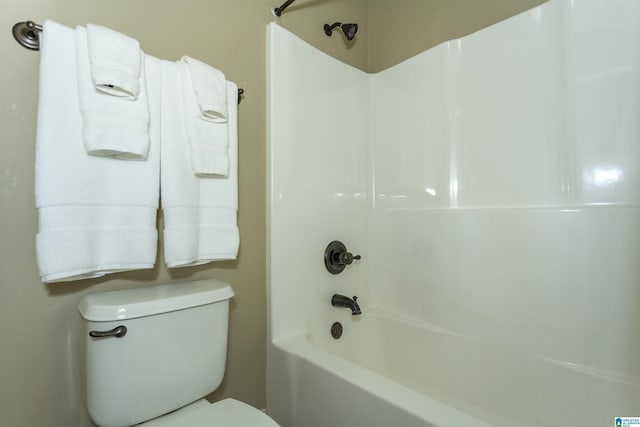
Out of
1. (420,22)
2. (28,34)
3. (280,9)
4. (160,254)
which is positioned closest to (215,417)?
(160,254)

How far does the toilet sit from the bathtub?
0.27m

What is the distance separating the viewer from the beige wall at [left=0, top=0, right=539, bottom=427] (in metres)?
0.86

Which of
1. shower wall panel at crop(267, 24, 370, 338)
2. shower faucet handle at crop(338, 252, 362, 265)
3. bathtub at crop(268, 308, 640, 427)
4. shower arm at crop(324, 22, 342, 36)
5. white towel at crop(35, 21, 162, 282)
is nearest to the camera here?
white towel at crop(35, 21, 162, 282)

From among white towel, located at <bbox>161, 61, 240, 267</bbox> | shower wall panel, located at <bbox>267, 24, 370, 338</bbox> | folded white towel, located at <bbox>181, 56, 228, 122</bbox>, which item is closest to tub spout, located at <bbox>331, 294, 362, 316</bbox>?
shower wall panel, located at <bbox>267, 24, 370, 338</bbox>

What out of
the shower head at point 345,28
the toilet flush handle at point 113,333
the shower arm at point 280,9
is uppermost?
the shower head at point 345,28

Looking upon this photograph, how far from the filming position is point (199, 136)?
1112 mm

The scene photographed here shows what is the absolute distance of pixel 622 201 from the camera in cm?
110

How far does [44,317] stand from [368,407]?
40.7 inches

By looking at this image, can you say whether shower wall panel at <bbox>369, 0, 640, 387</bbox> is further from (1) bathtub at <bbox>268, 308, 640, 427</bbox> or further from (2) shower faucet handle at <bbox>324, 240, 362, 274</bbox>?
(2) shower faucet handle at <bbox>324, 240, 362, 274</bbox>

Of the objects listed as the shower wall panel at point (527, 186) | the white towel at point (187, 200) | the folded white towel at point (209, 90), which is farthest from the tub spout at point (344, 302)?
the folded white towel at point (209, 90)

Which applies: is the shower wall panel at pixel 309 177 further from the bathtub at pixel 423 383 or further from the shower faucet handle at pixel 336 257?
the bathtub at pixel 423 383

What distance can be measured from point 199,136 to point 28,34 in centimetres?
53

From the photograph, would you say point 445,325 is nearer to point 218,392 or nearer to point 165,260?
point 218,392

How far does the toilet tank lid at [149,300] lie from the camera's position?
0.85m
